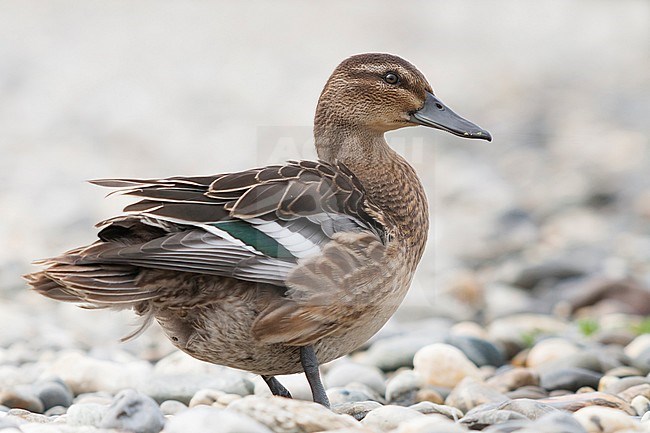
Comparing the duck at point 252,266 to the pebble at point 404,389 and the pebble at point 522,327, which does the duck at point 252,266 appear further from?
the pebble at point 522,327

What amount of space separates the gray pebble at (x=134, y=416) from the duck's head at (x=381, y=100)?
6.86 ft

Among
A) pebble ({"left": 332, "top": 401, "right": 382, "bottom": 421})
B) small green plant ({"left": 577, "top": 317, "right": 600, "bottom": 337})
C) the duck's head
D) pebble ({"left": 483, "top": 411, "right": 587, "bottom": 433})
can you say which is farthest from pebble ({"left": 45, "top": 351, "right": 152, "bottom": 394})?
small green plant ({"left": 577, "top": 317, "right": 600, "bottom": 337})

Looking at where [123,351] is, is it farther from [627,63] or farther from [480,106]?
[627,63]

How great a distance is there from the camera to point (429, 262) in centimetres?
1023

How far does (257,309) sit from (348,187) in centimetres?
81

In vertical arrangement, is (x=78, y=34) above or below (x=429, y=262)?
above

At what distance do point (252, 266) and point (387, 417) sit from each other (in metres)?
0.83

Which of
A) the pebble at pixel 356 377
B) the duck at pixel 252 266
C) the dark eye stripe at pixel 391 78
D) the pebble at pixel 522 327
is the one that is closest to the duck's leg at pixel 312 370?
the duck at pixel 252 266

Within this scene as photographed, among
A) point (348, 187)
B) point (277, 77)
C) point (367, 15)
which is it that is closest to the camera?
point (348, 187)

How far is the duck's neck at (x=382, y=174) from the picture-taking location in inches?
203

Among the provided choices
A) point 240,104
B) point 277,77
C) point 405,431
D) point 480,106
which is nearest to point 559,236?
point 405,431

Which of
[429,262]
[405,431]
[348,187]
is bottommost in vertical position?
[429,262]

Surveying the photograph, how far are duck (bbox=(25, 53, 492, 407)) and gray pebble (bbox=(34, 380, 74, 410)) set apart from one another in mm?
761

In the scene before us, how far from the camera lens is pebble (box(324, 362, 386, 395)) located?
19.0 ft
